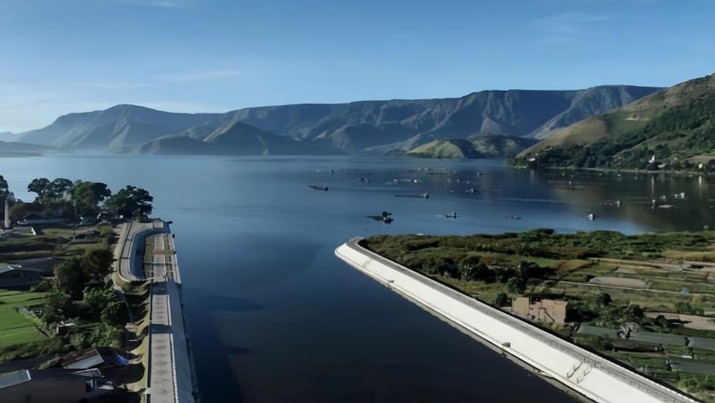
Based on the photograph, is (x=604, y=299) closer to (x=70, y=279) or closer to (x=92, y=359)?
(x=92, y=359)

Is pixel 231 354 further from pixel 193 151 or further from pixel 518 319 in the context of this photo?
pixel 193 151

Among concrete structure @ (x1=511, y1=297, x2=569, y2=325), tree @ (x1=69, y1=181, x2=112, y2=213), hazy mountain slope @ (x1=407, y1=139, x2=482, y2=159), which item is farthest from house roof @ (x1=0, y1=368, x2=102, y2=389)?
hazy mountain slope @ (x1=407, y1=139, x2=482, y2=159)

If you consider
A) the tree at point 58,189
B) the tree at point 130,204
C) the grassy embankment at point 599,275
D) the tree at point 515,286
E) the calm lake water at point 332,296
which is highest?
the tree at point 58,189

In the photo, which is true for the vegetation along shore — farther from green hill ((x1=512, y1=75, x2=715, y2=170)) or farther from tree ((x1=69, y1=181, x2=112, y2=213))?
green hill ((x1=512, y1=75, x2=715, y2=170))

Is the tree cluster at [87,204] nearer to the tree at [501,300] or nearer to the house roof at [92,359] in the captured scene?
the tree at [501,300]

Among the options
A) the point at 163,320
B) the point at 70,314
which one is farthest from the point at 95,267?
the point at 163,320

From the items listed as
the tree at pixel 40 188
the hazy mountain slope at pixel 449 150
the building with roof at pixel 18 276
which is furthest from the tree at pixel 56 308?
the hazy mountain slope at pixel 449 150
